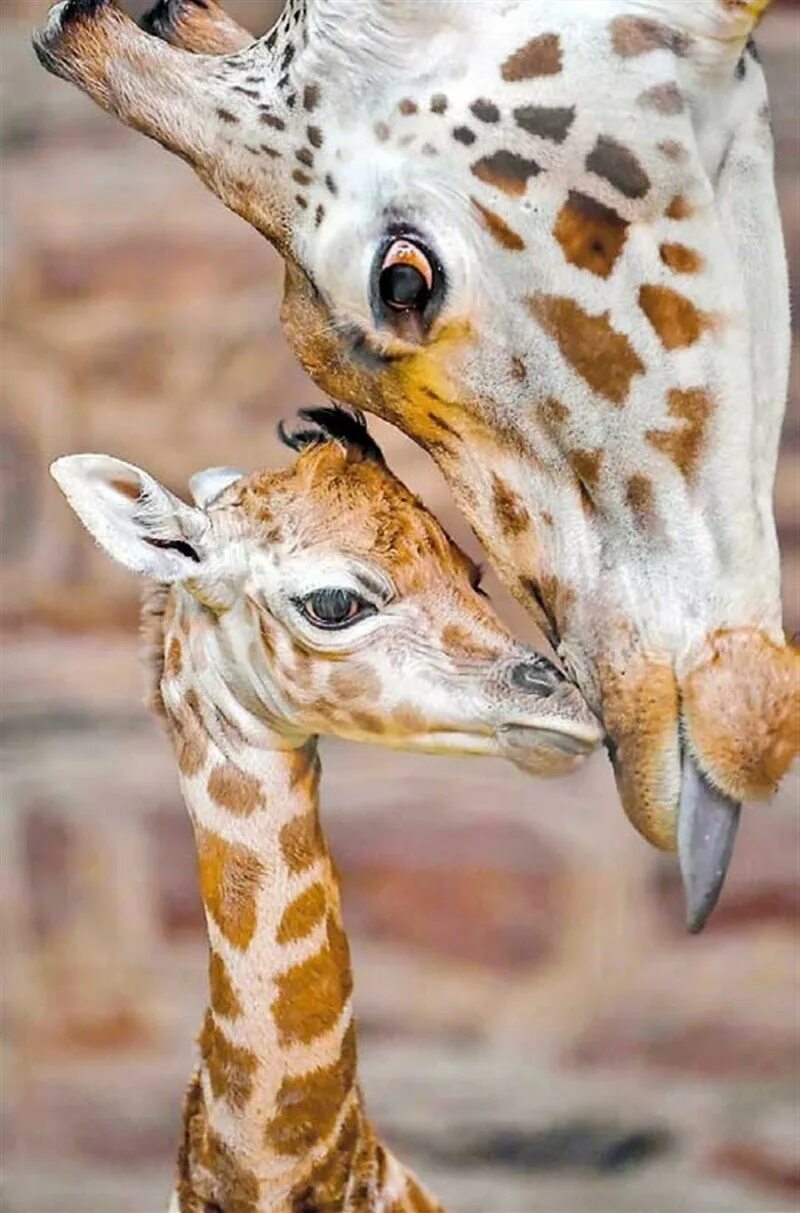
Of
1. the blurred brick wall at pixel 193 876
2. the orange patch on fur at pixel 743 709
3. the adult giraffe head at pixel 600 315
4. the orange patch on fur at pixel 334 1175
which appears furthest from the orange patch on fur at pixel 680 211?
the blurred brick wall at pixel 193 876

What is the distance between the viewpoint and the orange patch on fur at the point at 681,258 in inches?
16.6

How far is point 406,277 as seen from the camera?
435 millimetres

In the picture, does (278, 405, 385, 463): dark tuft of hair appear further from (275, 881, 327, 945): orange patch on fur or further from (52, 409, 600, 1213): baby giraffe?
(275, 881, 327, 945): orange patch on fur

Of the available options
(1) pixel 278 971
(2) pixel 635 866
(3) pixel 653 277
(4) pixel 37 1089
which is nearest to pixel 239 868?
(1) pixel 278 971

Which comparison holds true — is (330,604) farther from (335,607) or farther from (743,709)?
(743,709)

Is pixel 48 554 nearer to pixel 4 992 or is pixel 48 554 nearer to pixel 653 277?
pixel 4 992

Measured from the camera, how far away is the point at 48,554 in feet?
3.56

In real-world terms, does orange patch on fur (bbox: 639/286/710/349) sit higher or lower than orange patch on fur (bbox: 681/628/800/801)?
higher

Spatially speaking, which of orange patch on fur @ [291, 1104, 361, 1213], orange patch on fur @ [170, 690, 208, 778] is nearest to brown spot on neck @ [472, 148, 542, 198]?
orange patch on fur @ [170, 690, 208, 778]

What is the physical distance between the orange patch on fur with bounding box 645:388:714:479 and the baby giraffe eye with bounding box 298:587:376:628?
0.41 ft

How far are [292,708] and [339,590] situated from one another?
0.05 meters

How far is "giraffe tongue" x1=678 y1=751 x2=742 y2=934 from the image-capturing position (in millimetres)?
431

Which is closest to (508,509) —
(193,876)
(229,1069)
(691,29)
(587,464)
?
(587,464)

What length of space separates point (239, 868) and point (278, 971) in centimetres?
4
